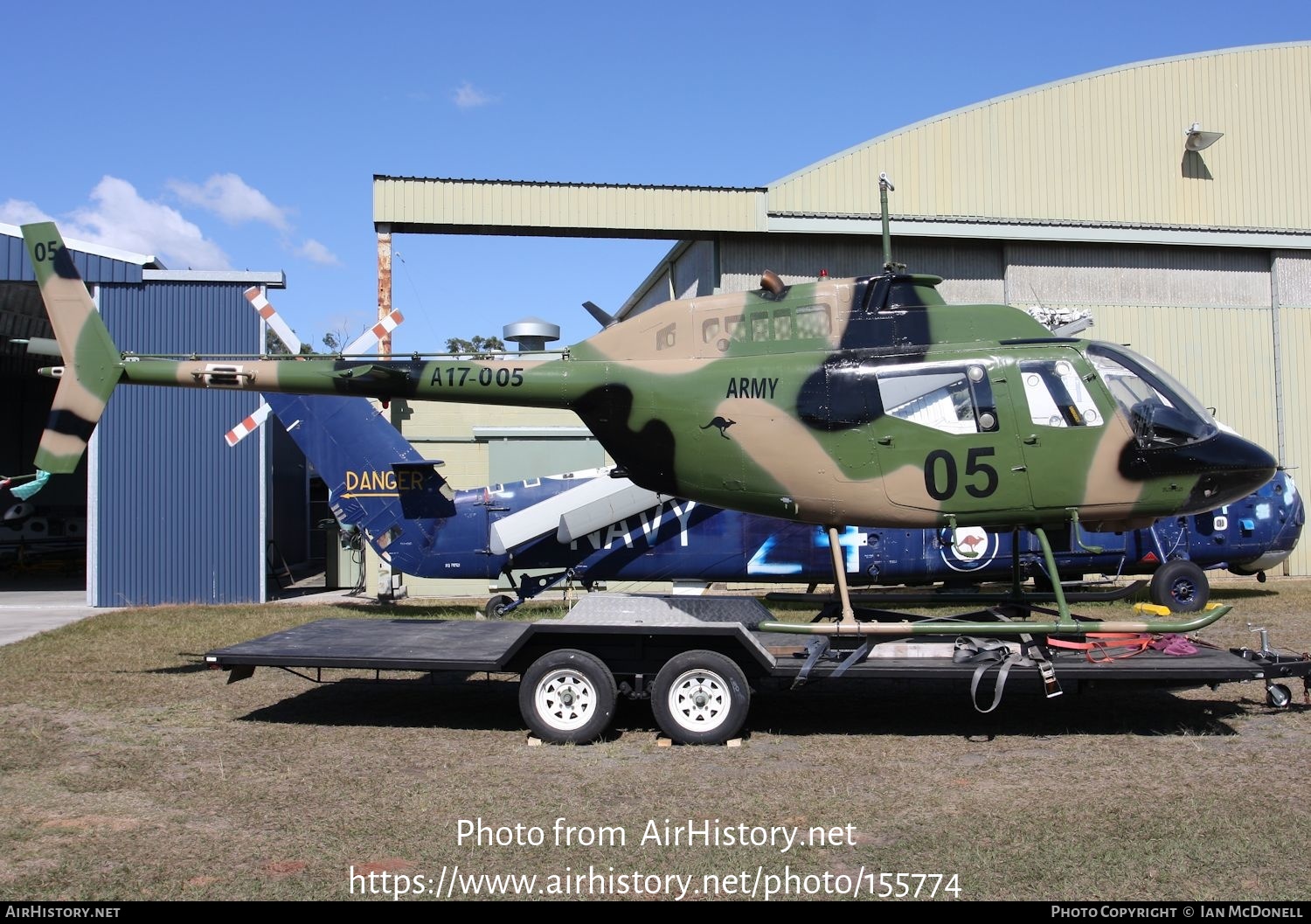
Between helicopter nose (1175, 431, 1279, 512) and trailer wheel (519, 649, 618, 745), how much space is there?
16.5ft

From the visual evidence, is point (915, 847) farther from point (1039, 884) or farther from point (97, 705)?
point (97, 705)

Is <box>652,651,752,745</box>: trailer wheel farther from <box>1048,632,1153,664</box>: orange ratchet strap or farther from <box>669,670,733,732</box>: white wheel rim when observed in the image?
<box>1048,632,1153,664</box>: orange ratchet strap

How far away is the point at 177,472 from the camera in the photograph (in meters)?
20.5

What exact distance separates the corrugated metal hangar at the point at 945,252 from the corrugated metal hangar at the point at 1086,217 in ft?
0.15

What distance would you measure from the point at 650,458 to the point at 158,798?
458cm

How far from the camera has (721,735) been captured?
8.15 m

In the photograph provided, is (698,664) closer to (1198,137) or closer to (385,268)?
(385,268)

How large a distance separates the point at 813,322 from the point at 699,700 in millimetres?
3350

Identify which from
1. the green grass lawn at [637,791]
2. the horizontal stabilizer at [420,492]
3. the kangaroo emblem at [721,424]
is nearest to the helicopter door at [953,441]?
the kangaroo emblem at [721,424]

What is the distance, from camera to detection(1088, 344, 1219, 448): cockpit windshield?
8.52 metres

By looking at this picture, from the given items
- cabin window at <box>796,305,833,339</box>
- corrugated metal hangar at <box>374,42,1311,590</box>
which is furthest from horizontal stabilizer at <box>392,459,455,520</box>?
cabin window at <box>796,305,833,339</box>

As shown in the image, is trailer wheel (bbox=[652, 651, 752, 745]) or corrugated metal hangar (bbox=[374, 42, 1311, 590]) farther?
corrugated metal hangar (bbox=[374, 42, 1311, 590])

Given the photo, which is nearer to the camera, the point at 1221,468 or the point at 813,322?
the point at 1221,468

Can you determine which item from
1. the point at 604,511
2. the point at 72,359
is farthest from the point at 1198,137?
the point at 72,359
